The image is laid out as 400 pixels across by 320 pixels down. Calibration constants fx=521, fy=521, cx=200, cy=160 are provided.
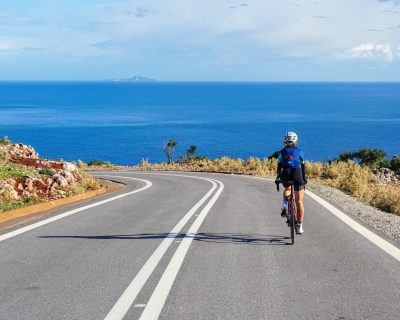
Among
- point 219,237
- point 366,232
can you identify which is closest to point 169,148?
point 366,232

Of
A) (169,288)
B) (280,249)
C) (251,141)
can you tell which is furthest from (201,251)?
(251,141)

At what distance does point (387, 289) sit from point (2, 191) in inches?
386

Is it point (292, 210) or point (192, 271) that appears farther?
point (292, 210)

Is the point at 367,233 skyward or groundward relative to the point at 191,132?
skyward

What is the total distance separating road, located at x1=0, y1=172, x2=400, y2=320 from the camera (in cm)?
502

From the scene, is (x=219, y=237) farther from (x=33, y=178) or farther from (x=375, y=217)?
(x=33, y=178)

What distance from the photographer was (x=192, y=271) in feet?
21.2

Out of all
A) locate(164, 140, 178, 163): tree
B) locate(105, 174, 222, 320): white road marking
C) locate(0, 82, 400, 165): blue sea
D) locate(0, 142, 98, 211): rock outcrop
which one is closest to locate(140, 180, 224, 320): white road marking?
locate(105, 174, 222, 320): white road marking

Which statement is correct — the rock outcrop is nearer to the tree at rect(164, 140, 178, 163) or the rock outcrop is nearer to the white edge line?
the white edge line

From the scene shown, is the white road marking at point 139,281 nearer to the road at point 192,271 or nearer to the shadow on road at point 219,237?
the road at point 192,271

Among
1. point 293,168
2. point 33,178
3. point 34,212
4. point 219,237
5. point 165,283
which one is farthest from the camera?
point 33,178

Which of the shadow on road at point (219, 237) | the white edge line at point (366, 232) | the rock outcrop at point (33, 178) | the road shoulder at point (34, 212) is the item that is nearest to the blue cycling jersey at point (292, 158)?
the shadow on road at point (219, 237)

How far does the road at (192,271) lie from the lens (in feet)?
16.5

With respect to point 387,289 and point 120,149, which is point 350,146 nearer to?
point 120,149
